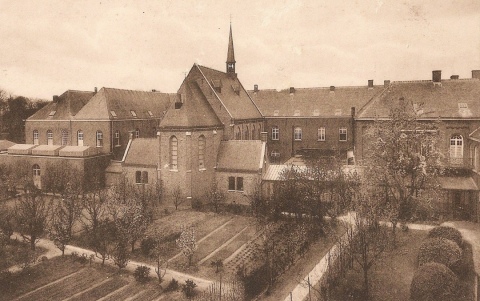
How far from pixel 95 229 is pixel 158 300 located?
364 inches

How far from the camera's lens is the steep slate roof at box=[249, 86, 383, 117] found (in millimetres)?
56531

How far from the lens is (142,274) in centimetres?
2250

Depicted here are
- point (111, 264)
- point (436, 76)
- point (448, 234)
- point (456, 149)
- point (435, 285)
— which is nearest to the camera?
point (435, 285)

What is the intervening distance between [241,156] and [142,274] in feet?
67.3

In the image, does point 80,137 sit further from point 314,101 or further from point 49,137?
point 314,101

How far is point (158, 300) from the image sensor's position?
66.6ft

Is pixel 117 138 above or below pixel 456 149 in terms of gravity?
above

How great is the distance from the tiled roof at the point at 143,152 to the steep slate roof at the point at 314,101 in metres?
22.0

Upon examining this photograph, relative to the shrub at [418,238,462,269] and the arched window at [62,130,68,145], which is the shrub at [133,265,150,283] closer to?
the shrub at [418,238,462,269]

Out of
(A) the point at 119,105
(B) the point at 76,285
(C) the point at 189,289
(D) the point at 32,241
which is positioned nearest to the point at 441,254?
(C) the point at 189,289

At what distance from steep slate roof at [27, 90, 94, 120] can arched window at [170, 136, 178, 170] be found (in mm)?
22279

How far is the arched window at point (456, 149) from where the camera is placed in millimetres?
39562

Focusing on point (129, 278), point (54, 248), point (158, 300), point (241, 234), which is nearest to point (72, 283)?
point (129, 278)

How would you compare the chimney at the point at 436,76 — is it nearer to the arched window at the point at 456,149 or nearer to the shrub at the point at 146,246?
the arched window at the point at 456,149
